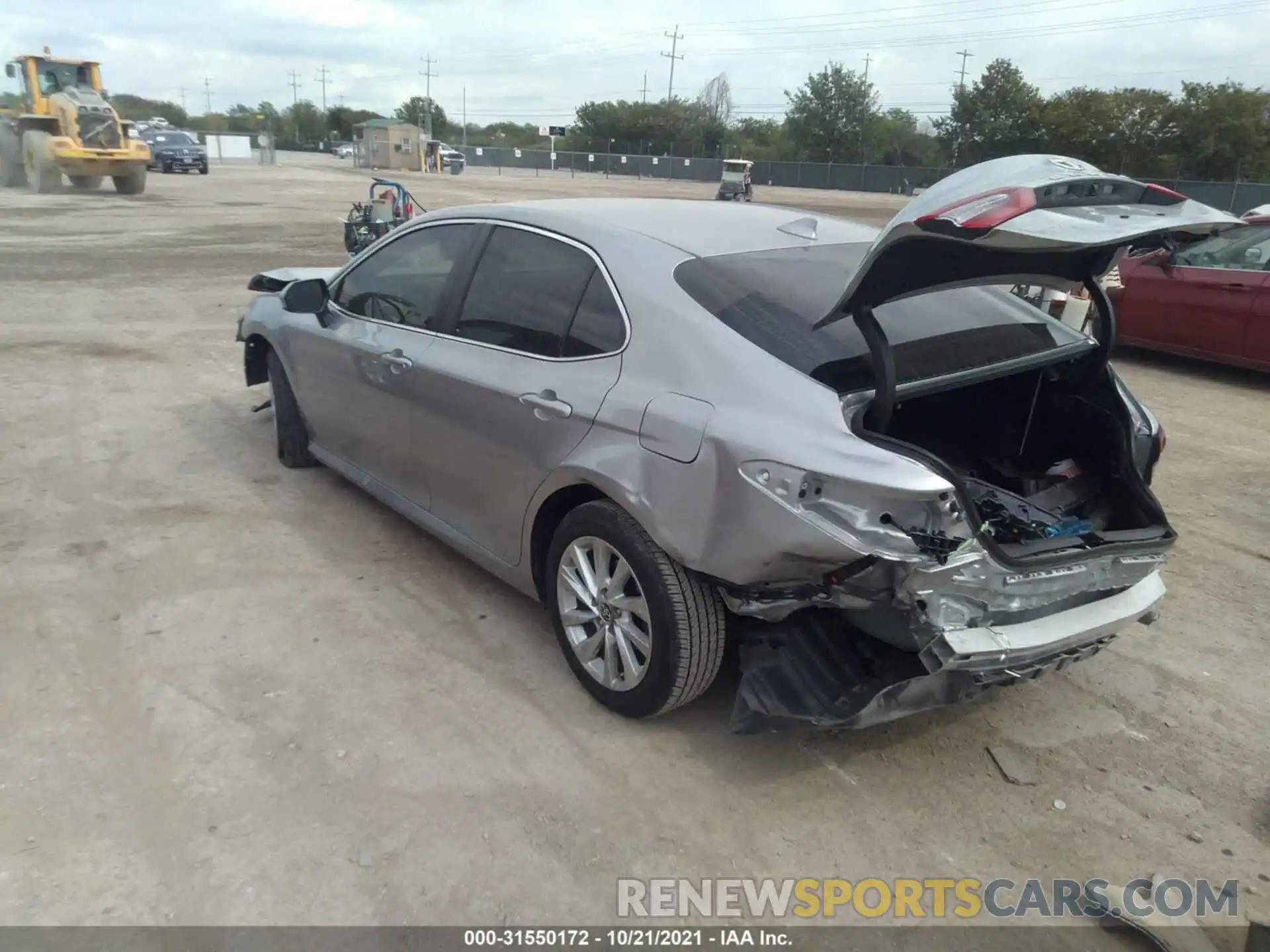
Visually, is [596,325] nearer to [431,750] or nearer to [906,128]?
[431,750]

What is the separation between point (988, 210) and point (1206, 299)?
7.42m

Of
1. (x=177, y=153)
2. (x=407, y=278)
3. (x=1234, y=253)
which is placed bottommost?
(x=177, y=153)

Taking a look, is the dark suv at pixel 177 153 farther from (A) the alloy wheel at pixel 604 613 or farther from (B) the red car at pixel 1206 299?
(A) the alloy wheel at pixel 604 613

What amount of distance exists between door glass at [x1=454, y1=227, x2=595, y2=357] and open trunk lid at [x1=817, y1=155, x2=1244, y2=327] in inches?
39.0

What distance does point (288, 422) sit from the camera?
5.45 meters

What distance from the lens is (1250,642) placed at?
3969mm

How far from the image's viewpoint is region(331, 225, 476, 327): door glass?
13.4 ft

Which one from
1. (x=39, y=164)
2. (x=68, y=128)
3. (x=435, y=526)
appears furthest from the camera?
(x=39, y=164)

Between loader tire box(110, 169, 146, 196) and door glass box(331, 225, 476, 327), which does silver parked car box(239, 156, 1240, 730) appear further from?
loader tire box(110, 169, 146, 196)

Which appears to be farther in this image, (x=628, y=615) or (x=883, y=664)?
(x=628, y=615)

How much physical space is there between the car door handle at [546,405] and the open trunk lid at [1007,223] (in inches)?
36.0

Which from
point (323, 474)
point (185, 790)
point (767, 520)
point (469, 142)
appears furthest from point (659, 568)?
point (469, 142)

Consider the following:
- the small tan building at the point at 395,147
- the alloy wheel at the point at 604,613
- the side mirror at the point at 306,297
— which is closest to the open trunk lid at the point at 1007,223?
the alloy wheel at the point at 604,613

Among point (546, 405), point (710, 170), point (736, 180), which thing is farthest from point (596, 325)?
point (710, 170)
